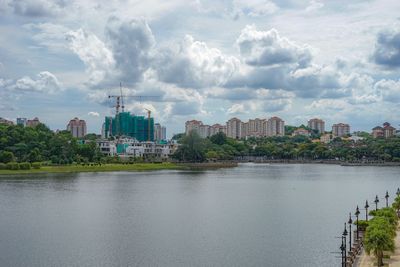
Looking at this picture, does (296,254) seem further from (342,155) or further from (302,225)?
(342,155)

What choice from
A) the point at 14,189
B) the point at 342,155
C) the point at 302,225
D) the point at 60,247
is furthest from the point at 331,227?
the point at 342,155

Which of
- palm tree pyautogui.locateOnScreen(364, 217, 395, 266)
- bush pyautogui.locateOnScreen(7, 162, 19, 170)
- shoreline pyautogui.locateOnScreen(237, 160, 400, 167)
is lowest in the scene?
palm tree pyautogui.locateOnScreen(364, 217, 395, 266)

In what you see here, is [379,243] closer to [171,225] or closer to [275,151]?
[171,225]

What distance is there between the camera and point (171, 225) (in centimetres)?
3425

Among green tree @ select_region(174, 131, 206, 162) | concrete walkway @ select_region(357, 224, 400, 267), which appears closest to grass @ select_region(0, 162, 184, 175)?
green tree @ select_region(174, 131, 206, 162)

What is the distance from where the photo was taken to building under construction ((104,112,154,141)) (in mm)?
182363

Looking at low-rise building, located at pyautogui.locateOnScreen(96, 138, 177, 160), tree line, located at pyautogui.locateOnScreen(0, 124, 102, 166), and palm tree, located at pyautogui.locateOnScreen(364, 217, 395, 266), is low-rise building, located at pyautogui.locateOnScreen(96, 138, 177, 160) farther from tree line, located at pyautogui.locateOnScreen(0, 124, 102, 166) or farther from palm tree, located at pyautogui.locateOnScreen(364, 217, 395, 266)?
palm tree, located at pyautogui.locateOnScreen(364, 217, 395, 266)

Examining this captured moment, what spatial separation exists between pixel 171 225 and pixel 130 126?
5975 inches

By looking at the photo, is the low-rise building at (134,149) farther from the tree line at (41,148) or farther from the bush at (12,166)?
the bush at (12,166)

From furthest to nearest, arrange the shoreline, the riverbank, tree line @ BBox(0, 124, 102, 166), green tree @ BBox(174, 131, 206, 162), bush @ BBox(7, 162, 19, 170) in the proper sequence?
the riverbank < the shoreline < green tree @ BBox(174, 131, 206, 162) < tree line @ BBox(0, 124, 102, 166) < bush @ BBox(7, 162, 19, 170)

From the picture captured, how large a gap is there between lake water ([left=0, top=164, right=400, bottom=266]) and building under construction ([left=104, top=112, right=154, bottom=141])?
4904 inches

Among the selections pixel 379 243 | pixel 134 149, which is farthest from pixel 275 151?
pixel 379 243

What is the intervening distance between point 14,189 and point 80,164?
35.8 metres

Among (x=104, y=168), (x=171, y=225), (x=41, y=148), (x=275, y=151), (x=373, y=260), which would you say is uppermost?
(x=41, y=148)
